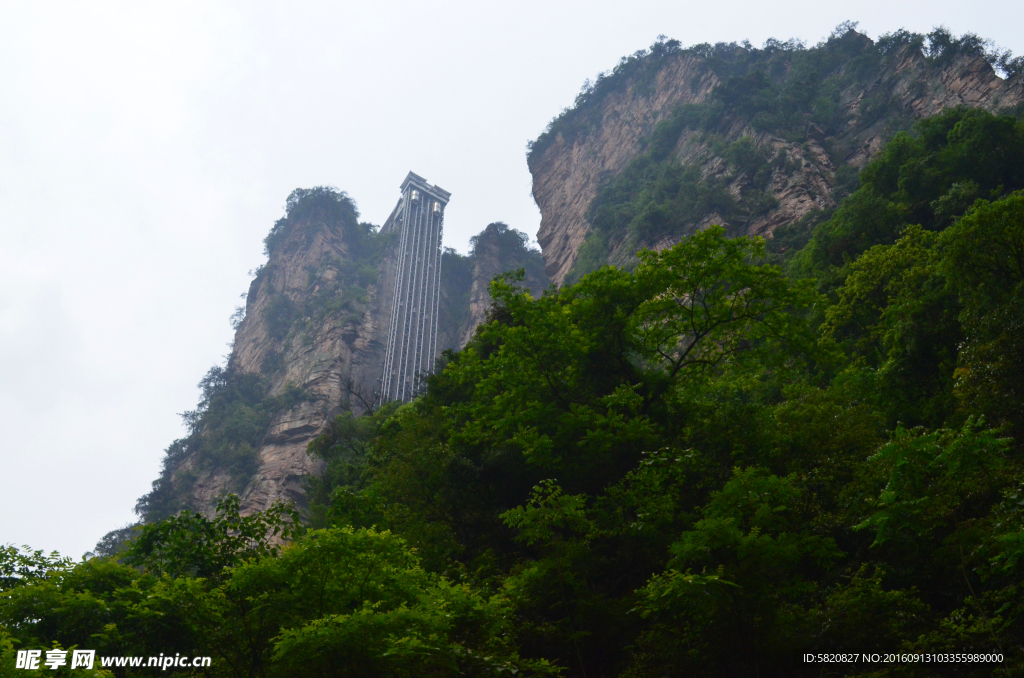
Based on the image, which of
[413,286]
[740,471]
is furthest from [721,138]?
[740,471]

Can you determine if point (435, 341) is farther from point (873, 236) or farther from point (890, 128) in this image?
point (873, 236)

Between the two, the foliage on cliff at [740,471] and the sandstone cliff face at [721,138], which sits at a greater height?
the sandstone cliff face at [721,138]

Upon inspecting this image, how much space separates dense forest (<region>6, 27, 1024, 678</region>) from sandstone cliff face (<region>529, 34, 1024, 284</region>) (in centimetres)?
1559

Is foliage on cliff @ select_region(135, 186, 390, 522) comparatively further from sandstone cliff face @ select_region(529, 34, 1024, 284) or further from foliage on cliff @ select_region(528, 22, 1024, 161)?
foliage on cliff @ select_region(528, 22, 1024, 161)

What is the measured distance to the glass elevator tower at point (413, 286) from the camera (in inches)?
2061

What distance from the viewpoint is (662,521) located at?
9.64 metres

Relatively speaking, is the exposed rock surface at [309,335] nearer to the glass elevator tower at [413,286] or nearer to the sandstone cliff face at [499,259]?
the sandstone cliff face at [499,259]

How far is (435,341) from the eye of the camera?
186ft

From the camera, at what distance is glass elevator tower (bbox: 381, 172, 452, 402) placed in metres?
52.3

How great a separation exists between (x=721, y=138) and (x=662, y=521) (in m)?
34.7

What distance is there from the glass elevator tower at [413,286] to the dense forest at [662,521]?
1225 inches

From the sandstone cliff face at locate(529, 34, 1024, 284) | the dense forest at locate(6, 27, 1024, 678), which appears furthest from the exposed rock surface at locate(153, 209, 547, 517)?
the dense forest at locate(6, 27, 1024, 678)

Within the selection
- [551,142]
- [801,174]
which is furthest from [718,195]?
[551,142]

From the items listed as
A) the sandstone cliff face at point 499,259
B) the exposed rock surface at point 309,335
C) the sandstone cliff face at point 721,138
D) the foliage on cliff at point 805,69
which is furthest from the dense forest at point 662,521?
the sandstone cliff face at point 499,259
